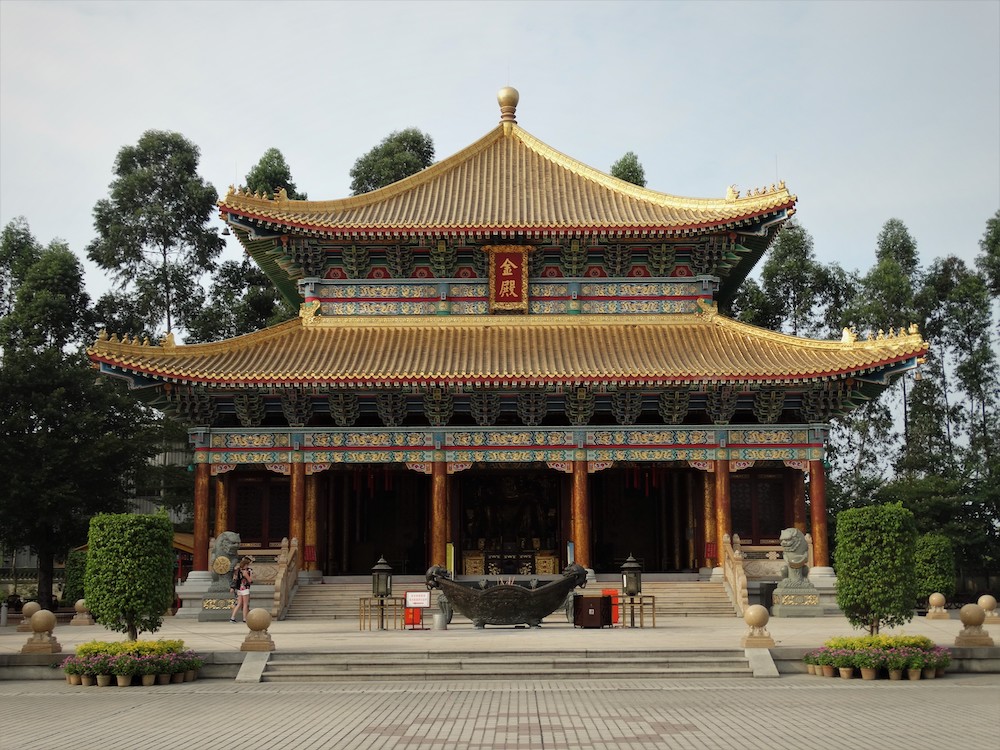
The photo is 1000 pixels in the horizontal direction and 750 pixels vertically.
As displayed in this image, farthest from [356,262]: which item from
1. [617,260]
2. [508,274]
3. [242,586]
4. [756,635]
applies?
[756,635]

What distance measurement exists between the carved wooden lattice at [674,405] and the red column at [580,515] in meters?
2.62

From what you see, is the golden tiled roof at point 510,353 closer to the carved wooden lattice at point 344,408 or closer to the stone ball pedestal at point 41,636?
the carved wooden lattice at point 344,408

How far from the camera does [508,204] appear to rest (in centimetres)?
3328

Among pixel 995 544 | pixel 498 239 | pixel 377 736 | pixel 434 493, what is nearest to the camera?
pixel 377 736

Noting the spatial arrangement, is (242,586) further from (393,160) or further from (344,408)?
(393,160)

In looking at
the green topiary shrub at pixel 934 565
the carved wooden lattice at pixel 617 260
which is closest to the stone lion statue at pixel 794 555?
the carved wooden lattice at pixel 617 260

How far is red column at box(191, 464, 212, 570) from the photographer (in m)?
29.0

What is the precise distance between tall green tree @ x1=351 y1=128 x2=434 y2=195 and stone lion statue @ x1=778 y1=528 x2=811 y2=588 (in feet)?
98.4

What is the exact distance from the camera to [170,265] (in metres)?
50.2

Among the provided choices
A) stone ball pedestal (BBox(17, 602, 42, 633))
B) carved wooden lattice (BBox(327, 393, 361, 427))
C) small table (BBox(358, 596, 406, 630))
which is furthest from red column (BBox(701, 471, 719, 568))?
stone ball pedestal (BBox(17, 602, 42, 633))

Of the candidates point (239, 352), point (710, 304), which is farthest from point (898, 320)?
point (239, 352)

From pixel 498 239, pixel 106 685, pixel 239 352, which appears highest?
pixel 498 239

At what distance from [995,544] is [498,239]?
24974 mm

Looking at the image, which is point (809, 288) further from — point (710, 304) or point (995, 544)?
point (710, 304)
